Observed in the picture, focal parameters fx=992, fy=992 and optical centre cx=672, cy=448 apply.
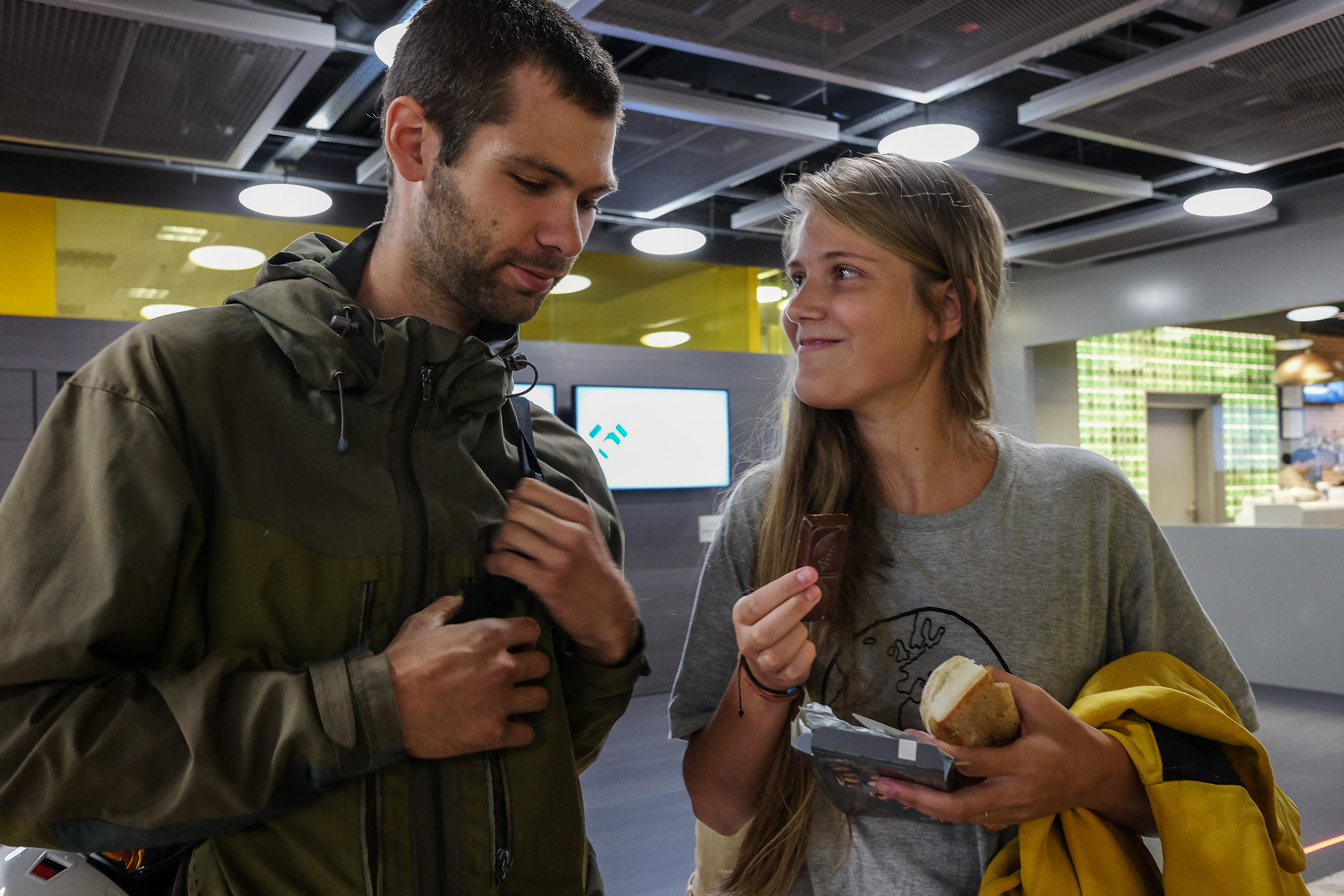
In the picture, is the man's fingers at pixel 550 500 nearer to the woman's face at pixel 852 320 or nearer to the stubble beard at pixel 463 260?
the stubble beard at pixel 463 260

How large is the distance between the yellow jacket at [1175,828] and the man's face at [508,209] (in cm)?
88

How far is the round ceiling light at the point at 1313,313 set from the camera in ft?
23.6

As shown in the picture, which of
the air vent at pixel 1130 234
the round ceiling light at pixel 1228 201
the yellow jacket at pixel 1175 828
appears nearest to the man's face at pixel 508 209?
the yellow jacket at pixel 1175 828

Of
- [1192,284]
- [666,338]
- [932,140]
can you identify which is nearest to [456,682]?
[932,140]

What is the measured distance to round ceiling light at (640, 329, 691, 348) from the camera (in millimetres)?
8297

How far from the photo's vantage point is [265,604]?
38.5 inches

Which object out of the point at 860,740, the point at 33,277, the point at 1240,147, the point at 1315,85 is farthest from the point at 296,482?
the point at 33,277

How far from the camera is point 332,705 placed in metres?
0.93

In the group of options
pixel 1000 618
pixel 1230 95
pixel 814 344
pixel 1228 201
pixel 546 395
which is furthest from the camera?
pixel 546 395

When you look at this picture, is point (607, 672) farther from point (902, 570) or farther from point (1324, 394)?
point (1324, 394)

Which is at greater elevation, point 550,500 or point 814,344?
point 814,344

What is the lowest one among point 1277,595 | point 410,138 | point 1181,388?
point 1277,595

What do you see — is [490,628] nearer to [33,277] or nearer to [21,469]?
[21,469]

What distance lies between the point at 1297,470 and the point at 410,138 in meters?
8.51
